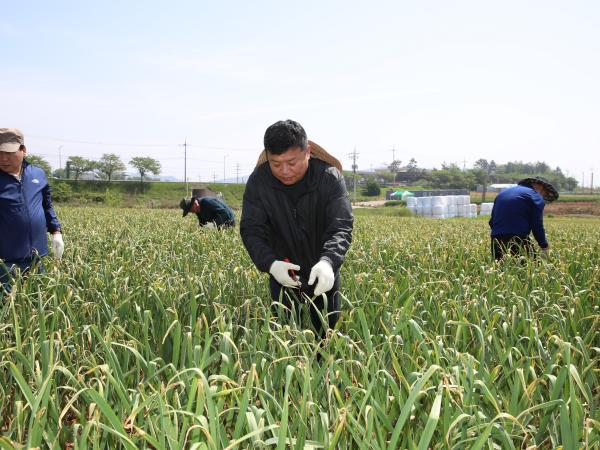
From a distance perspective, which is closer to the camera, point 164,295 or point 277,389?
point 277,389

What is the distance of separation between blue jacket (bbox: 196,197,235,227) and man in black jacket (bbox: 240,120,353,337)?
19.7ft

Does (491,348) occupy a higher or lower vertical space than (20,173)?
lower

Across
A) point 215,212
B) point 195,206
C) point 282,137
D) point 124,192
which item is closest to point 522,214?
point 282,137

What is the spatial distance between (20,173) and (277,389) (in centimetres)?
301

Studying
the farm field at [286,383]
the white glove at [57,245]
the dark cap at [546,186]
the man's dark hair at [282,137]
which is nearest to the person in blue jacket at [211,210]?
the white glove at [57,245]

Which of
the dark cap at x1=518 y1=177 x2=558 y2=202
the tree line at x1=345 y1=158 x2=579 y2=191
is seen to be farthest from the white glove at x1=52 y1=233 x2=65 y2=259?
the tree line at x1=345 y1=158 x2=579 y2=191

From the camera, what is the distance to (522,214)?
5.68 m

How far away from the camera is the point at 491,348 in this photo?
2.38 m

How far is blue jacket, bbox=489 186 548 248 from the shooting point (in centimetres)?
553

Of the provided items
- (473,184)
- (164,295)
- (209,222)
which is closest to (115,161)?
(473,184)

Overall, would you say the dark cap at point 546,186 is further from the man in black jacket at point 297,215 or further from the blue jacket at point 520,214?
the man in black jacket at point 297,215

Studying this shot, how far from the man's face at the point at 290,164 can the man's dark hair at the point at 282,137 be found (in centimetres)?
3

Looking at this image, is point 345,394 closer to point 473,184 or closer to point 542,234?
point 542,234

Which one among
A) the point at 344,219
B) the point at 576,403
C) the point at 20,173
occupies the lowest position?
the point at 576,403
